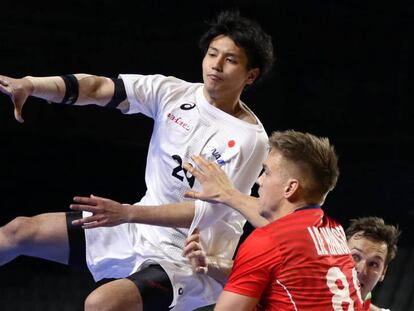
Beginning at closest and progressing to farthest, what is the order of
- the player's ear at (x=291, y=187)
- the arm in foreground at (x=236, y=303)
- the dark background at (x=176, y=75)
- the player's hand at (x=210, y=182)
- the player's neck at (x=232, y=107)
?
1. the arm in foreground at (x=236, y=303)
2. the player's ear at (x=291, y=187)
3. the player's hand at (x=210, y=182)
4. the player's neck at (x=232, y=107)
5. the dark background at (x=176, y=75)

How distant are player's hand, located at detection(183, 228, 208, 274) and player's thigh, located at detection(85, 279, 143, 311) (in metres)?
0.21

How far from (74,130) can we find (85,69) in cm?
33

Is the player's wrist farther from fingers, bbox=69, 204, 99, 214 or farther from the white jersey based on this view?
fingers, bbox=69, 204, 99, 214

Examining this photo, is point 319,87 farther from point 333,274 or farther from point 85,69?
point 333,274

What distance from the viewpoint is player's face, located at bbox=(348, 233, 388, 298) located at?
3256mm

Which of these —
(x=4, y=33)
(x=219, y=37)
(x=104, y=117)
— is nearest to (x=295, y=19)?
(x=104, y=117)

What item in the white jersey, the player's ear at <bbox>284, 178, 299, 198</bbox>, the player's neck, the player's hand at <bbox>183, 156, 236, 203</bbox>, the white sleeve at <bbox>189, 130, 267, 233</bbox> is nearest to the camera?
the player's ear at <bbox>284, 178, 299, 198</bbox>

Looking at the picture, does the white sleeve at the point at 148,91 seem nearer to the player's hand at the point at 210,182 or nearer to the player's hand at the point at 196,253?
the player's hand at the point at 210,182

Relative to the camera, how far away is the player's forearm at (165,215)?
2.89m

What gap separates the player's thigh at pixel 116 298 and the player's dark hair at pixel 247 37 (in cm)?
90

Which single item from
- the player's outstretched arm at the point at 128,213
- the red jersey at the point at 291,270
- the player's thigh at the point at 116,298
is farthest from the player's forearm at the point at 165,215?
the red jersey at the point at 291,270

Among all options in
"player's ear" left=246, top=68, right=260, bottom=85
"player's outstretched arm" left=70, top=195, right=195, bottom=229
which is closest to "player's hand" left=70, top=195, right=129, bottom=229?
"player's outstretched arm" left=70, top=195, right=195, bottom=229

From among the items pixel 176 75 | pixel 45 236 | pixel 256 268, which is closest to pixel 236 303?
pixel 256 268

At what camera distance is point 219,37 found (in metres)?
3.28
